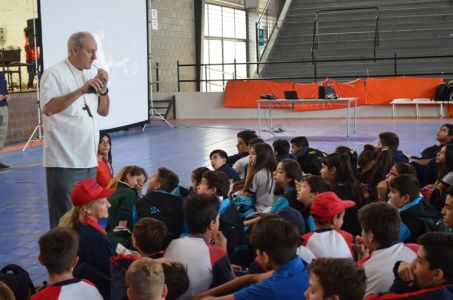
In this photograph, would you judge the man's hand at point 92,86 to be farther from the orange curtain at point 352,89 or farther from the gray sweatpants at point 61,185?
the orange curtain at point 352,89

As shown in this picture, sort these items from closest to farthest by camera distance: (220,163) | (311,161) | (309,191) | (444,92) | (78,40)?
(78,40), (309,191), (220,163), (311,161), (444,92)

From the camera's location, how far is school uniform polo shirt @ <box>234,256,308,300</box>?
8.95 ft

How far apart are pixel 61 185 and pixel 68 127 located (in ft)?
1.31

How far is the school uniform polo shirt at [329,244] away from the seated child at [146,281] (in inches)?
43.5

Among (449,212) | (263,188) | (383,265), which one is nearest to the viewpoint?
(383,265)

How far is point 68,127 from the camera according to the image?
4191mm

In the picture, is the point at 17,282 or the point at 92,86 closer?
the point at 17,282

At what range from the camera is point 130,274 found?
253 centimetres

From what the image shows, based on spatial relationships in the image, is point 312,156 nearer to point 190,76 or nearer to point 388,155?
point 388,155

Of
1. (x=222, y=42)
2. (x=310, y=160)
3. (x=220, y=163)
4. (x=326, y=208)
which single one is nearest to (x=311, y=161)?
(x=310, y=160)

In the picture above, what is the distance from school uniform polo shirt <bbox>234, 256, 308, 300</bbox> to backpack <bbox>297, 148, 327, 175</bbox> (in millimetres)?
3522

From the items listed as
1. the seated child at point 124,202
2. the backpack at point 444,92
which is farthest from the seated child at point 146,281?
the backpack at point 444,92

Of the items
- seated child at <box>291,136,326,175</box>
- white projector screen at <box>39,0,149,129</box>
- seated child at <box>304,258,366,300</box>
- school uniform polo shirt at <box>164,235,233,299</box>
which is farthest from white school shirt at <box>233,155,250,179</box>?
white projector screen at <box>39,0,149,129</box>

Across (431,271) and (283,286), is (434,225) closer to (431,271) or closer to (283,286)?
(431,271)
